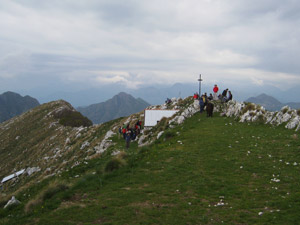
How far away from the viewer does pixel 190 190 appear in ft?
38.9

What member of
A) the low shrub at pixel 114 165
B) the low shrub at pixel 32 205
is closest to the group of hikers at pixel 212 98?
the low shrub at pixel 114 165

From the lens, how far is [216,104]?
41281 millimetres

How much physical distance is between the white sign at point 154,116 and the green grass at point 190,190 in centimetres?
2065

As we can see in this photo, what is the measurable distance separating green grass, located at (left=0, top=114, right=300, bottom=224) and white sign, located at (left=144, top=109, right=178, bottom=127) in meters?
20.6

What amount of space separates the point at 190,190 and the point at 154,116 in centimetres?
3060

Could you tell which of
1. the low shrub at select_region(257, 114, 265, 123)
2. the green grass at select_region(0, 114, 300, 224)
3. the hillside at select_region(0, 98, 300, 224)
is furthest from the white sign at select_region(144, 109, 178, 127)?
the green grass at select_region(0, 114, 300, 224)

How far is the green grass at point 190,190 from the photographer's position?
9297 mm

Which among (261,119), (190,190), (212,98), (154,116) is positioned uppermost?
(212,98)

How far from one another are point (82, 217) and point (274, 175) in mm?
10414

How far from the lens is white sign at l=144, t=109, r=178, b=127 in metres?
40.8

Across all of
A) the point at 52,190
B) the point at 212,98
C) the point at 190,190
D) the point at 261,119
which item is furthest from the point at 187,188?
the point at 212,98

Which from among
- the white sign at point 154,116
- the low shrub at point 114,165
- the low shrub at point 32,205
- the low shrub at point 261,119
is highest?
the low shrub at point 261,119

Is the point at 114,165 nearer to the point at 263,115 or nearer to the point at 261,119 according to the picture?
the point at 261,119

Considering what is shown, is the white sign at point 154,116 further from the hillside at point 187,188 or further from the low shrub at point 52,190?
the low shrub at point 52,190
